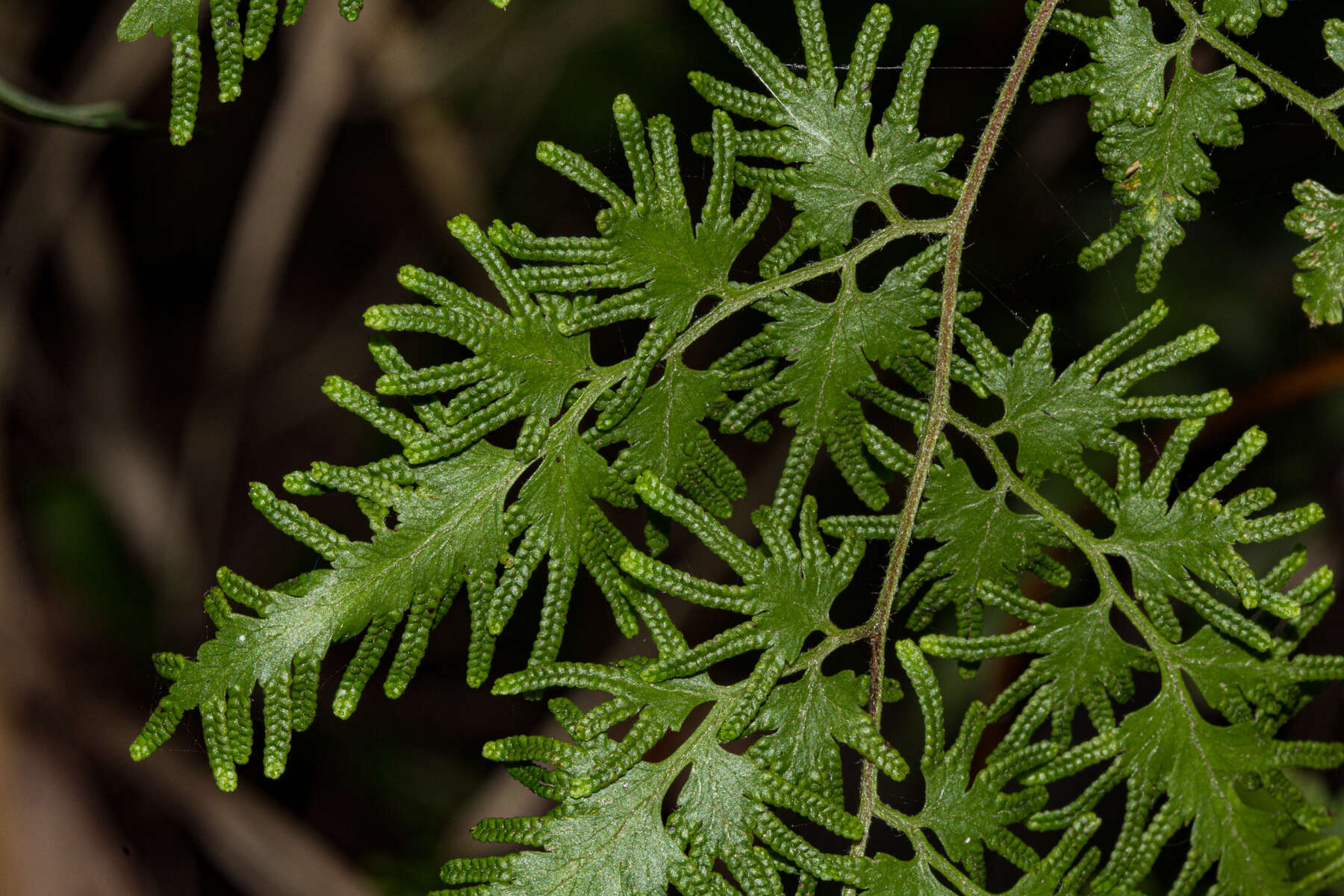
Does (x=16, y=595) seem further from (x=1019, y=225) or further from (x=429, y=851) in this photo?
(x=1019, y=225)

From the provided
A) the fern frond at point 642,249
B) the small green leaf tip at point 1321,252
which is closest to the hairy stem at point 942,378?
the fern frond at point 642,249

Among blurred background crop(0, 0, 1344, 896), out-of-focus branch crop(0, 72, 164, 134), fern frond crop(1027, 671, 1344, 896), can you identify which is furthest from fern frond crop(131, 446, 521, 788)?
blurred background crop(0, 0, 1344, 896)

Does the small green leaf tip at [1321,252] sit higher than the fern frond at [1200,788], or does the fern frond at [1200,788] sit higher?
the small green leaf tip at [1321,252]

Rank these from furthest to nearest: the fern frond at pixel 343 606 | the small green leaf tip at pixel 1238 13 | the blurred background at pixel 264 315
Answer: the blurred background at pixel 264 315 → the small green leaf tip at pixel 1238 13 → the fern frond at pixel 343 606

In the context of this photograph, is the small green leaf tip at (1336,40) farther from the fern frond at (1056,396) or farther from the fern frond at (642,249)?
the fern frond at (642,249)

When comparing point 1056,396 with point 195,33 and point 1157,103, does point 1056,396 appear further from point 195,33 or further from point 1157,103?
point 195,33

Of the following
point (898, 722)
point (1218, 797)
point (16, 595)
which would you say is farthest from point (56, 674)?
point (1218, 797)

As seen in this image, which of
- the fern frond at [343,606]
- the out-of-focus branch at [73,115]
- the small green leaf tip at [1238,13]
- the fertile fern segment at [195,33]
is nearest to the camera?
the fertile fern segment at [195,33]
